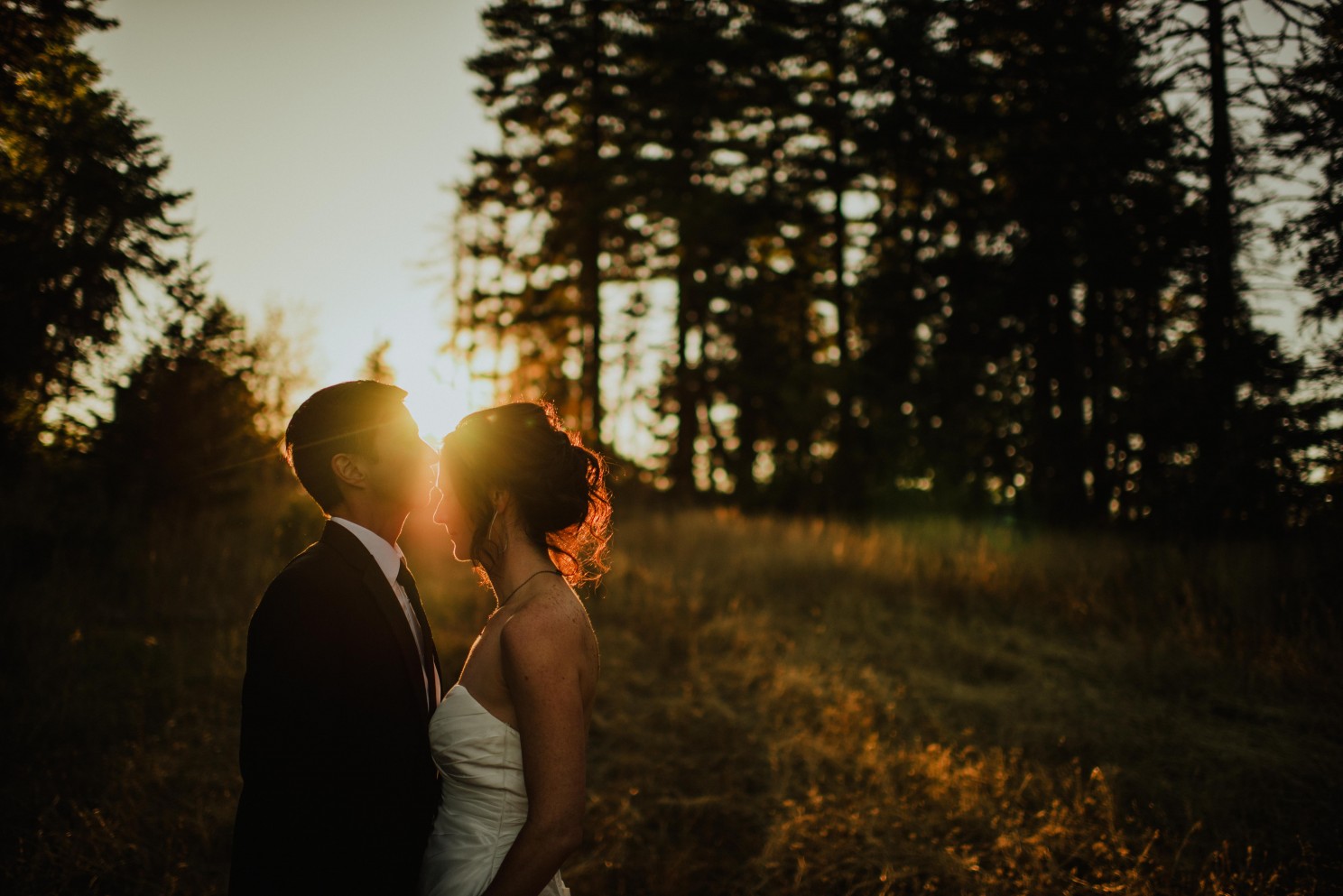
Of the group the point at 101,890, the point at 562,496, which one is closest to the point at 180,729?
the point at 101,890

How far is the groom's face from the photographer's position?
7.17 ft

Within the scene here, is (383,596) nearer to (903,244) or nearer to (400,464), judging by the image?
(400,464)

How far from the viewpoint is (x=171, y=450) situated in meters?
9.41

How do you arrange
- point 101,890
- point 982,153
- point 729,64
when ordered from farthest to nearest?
point 729,64 → point 982,153 → point 101,890

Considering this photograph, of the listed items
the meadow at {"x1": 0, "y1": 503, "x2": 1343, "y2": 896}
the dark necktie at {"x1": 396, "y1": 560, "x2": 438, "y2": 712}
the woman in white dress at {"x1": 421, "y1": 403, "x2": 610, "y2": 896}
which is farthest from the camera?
the meadow at {"x1": 0, "y1": 503, "x2": 1343, "y2": 896}

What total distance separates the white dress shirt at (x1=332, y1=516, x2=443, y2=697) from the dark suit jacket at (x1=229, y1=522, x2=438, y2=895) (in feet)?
0.30

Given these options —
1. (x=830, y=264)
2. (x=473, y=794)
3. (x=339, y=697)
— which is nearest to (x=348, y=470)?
(x=339, y=697)

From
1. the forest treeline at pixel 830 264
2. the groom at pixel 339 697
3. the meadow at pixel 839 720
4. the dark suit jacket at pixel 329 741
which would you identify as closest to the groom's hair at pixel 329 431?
the groom at pixel 339 697

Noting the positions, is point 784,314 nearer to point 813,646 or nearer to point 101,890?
point 813,646

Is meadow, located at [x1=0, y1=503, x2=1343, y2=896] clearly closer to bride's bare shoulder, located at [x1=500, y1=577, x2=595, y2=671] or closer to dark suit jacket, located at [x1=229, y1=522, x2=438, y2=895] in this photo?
dark suit jacket, located at [x1=229, y1=522, x2=438, y2=895]

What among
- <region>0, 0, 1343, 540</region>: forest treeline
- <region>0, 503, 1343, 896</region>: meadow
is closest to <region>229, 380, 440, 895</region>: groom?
<region>0, 503, 1343, 896</region>: meadow

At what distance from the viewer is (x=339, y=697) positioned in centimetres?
191

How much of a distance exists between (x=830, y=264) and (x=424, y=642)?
71.8 feet

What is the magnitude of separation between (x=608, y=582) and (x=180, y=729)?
506 cm
